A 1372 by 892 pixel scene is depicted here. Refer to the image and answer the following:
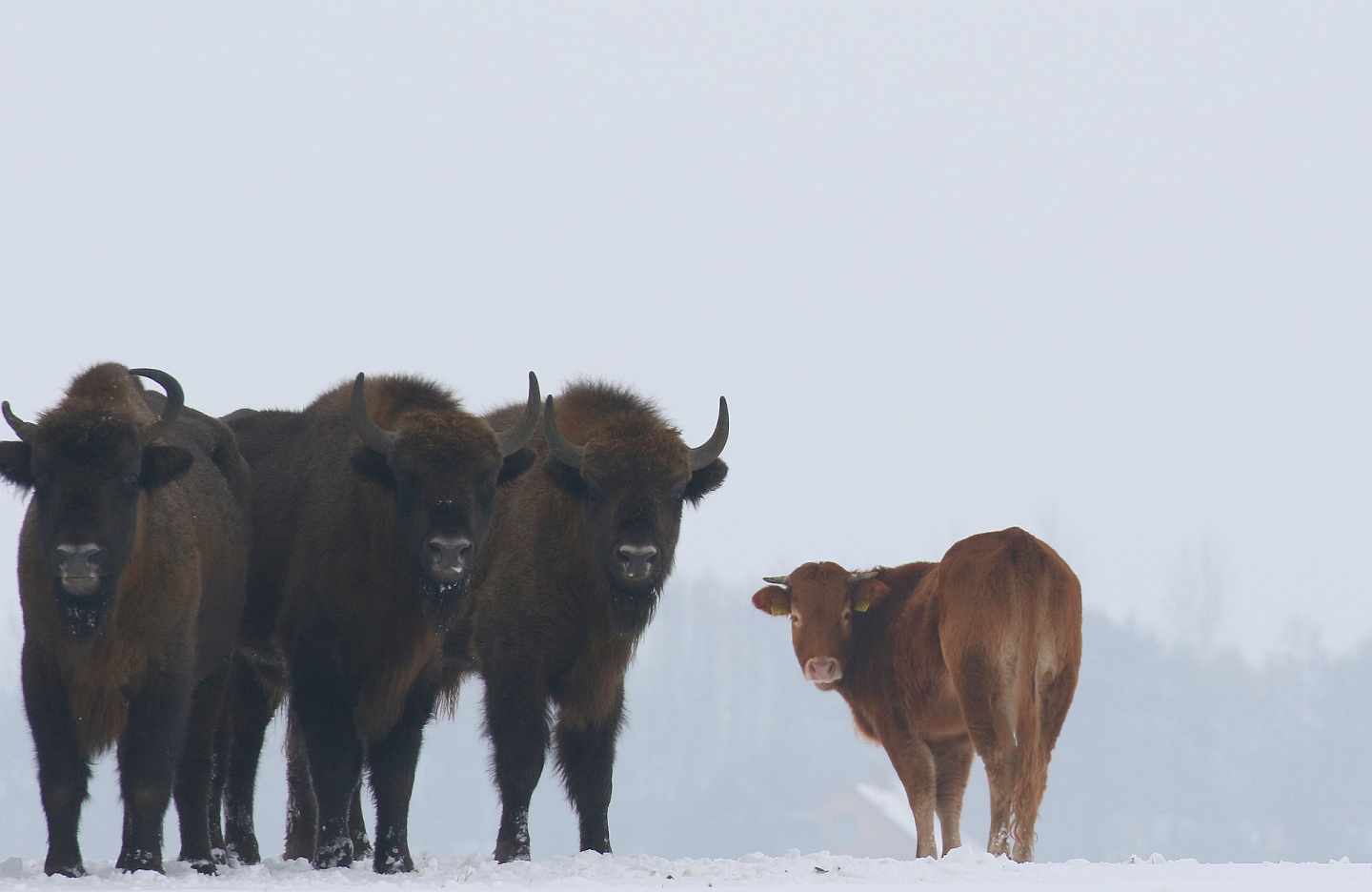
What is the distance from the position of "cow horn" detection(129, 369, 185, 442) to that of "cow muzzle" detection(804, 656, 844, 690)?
6.89 meters

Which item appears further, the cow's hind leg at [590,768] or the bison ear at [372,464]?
the cow's hind leg at [590,768]

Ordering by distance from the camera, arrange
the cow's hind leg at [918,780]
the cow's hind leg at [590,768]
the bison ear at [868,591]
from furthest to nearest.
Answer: the bison ear at [868,591], the cow's hind leg at [918,780], the cow's hind leg at [590,768]

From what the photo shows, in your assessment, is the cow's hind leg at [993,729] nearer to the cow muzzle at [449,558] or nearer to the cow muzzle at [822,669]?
the cow muzzle at [822,669]

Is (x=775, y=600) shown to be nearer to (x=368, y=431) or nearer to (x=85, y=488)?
(x=368, y=431)

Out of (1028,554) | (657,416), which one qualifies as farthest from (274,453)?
(1028,554)

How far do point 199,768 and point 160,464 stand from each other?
2576 mm

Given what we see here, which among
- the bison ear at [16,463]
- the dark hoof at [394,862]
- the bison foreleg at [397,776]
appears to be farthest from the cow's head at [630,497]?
the bison ear at [16,463]

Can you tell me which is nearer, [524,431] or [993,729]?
[524,431]

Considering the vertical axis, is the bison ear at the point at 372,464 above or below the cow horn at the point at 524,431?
below

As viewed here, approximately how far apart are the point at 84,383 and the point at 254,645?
2476 mm

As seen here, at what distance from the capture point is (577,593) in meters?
14.1

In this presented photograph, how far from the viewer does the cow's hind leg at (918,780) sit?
1717 cm

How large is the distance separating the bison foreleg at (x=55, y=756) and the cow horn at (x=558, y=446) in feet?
11.2

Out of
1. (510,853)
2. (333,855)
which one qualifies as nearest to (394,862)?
(333,855)
